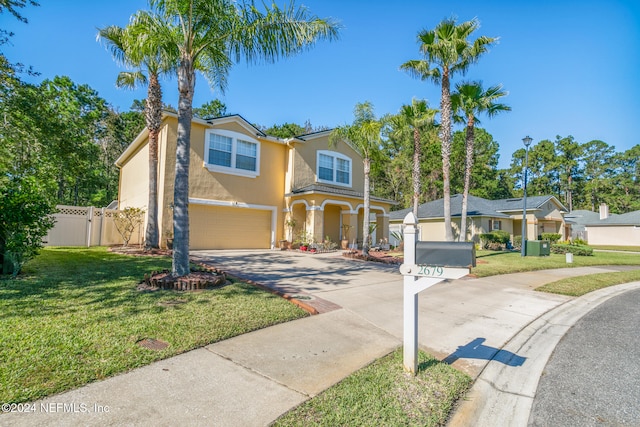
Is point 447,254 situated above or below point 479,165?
below

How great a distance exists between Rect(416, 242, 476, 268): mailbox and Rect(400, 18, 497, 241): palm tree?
12.0 m

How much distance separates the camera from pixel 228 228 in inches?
647

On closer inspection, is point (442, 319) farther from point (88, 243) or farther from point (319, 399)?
point (88, 243)

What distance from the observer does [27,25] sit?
9.55m

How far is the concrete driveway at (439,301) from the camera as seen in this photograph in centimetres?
462

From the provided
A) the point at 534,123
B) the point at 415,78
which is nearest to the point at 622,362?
the point at 415,78

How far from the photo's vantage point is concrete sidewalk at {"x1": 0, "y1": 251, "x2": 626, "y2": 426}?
253cm

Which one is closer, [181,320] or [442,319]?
[181,320]

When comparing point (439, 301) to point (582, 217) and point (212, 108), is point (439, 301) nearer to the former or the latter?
point (212, 108)

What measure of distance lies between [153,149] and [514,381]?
47.9 feet

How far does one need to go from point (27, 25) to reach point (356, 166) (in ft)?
56.0

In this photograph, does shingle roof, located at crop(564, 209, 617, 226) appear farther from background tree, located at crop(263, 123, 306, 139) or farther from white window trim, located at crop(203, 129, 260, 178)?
white window trim, located at crop(203, 129, 260, 178)

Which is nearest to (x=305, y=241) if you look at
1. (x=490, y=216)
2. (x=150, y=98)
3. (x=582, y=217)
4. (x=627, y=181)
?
(x=150, y=98)

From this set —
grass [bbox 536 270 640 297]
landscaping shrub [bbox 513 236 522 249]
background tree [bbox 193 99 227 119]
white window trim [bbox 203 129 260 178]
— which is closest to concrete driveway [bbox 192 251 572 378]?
grass [bbox 536 270 640 297]
